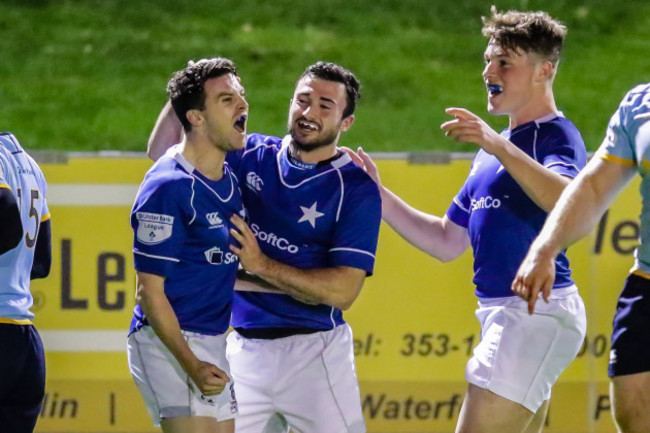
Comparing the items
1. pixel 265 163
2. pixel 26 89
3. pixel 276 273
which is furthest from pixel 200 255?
pixel 26 89

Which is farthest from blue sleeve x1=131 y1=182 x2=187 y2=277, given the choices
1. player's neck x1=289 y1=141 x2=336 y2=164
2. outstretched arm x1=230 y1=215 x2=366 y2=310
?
player's neck x1=289 y1=141 x2=336 y2=164

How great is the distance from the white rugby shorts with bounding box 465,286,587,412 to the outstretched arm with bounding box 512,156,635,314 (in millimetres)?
989

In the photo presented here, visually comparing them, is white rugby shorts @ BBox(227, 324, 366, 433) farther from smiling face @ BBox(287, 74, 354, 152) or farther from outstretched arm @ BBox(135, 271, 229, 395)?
smiling face @ BBox(287, 74, 354, 152)

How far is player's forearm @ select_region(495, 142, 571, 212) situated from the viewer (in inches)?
195

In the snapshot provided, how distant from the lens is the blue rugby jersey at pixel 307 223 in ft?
17.1

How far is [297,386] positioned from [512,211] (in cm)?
123

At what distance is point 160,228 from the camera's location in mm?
4715

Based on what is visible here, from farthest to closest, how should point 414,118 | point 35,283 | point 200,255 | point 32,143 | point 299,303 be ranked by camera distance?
point 414,118 < point 32,143 < point 35,283 < point 299,303 < point 200,255

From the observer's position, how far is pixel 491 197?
210 inches

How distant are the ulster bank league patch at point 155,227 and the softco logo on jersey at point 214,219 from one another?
0.56 ft

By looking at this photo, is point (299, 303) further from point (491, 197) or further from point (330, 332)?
point (491, 197)

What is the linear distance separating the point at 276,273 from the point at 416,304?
2.60 m

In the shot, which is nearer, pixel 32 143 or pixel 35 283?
pixel 35 283

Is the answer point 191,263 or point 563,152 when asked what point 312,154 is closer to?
point 191,263
